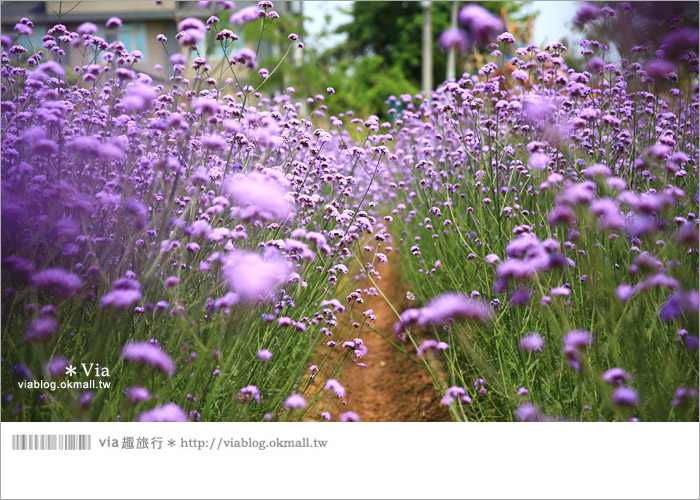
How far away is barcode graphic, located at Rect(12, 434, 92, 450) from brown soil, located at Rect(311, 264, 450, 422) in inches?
39.8

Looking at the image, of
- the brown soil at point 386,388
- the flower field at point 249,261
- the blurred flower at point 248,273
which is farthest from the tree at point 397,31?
the blurred flower at point 248,273

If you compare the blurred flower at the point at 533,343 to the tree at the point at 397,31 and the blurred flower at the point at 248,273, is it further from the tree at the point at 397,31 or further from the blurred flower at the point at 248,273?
the tree at the point at 397,31

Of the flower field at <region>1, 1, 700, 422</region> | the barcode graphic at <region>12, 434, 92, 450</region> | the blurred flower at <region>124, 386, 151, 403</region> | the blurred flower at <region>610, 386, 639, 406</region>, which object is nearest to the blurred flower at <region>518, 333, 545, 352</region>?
the flower field at <region>1, 1, 700, 422</region>

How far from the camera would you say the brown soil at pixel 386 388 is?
2.62 metres

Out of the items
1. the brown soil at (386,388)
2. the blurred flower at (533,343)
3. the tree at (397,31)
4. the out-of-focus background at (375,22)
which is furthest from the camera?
the tree at (397,31)

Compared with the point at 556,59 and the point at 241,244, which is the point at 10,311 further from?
the point at 556,59

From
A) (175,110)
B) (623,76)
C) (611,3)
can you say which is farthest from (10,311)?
(623,76)

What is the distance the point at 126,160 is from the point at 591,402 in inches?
76.5

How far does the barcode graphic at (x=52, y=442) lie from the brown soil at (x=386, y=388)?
3.32ft

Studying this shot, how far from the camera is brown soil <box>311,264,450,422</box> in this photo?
262 cm

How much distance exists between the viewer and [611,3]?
92.2 inches

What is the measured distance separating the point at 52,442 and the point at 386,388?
1.89 m

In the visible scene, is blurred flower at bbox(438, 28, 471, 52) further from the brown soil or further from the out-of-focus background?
the brown soil

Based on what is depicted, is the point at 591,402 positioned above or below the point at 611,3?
below
